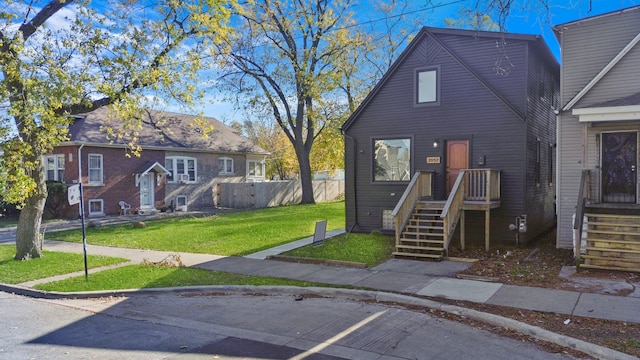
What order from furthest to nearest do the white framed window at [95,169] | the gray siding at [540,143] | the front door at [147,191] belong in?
the front door at [147,191] → the white framed window at [95,169] → the gray siding at [540,143]

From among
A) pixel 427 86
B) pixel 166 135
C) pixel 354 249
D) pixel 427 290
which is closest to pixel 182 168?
pixel 166 135

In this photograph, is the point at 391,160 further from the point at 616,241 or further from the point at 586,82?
the point at 616,241

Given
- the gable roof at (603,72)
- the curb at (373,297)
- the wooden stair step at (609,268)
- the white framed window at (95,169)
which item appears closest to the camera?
the curb at (373,297)

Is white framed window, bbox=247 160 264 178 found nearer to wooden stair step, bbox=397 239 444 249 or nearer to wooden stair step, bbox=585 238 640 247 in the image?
wooden stair step, bbox=397 239 444 249

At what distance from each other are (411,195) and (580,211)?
170 inches

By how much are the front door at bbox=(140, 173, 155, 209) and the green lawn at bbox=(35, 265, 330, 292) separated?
15483 millimetres

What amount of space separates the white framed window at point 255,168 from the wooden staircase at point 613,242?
24.4 m

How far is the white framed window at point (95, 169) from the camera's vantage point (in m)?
22.5

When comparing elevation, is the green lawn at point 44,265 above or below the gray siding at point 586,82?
below

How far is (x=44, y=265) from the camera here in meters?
11.0

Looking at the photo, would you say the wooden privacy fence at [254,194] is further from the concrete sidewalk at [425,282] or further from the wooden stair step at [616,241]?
the wooden stair step at [616,241]

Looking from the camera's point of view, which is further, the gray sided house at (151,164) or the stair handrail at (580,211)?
the gray sided house at (151,164)

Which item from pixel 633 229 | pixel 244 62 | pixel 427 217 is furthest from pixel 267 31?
pixel 633 229

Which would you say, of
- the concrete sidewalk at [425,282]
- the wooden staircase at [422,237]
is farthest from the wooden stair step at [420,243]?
the concrete sidewalk at [425,282]
